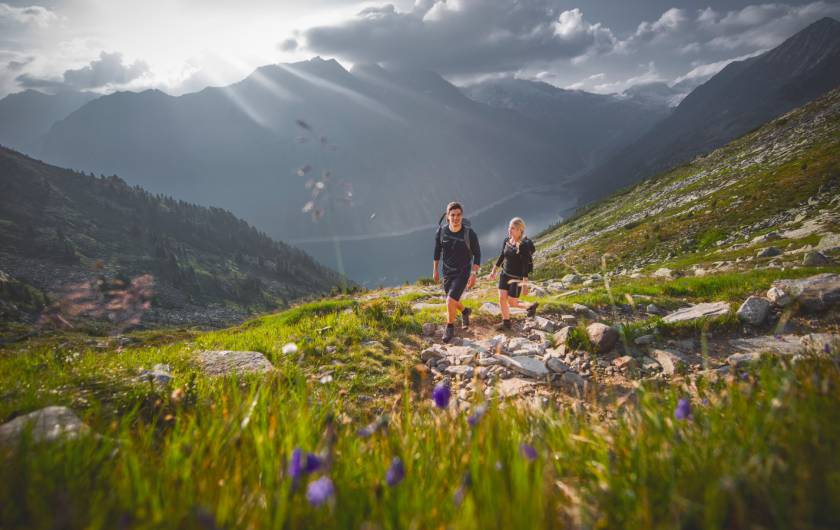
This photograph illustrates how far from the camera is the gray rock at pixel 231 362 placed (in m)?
5.14

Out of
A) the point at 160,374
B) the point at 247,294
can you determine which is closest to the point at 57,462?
the point at 160,374

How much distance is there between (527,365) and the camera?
6293 millimetres

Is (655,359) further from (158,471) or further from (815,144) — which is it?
(815,144)

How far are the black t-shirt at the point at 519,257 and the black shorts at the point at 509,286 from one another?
0.56ft

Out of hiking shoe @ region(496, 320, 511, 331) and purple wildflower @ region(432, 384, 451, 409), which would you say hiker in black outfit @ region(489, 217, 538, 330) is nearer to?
hiking shoe @ region(496, 320, 511, 331)

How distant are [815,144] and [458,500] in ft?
218

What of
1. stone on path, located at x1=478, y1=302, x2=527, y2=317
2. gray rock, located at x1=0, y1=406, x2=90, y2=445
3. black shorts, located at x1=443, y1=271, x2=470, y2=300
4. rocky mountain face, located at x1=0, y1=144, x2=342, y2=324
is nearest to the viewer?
gray rock, located at x1=0, y1=406, x2=90, y2=445

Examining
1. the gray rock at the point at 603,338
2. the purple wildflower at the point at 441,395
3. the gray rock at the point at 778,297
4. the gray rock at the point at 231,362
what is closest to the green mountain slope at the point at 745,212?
the gray rock at the point at 778,297

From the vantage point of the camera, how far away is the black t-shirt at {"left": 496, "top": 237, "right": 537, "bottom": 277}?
9.75 m

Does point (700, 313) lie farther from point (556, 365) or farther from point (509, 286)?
point (509, 286)

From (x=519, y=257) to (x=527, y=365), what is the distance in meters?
4.06

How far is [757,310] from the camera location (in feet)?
23.9

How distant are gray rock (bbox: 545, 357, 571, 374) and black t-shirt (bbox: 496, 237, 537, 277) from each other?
3817mm

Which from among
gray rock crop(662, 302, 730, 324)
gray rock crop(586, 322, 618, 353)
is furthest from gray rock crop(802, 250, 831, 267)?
gray rock crop(586, 322, 618, 353)
